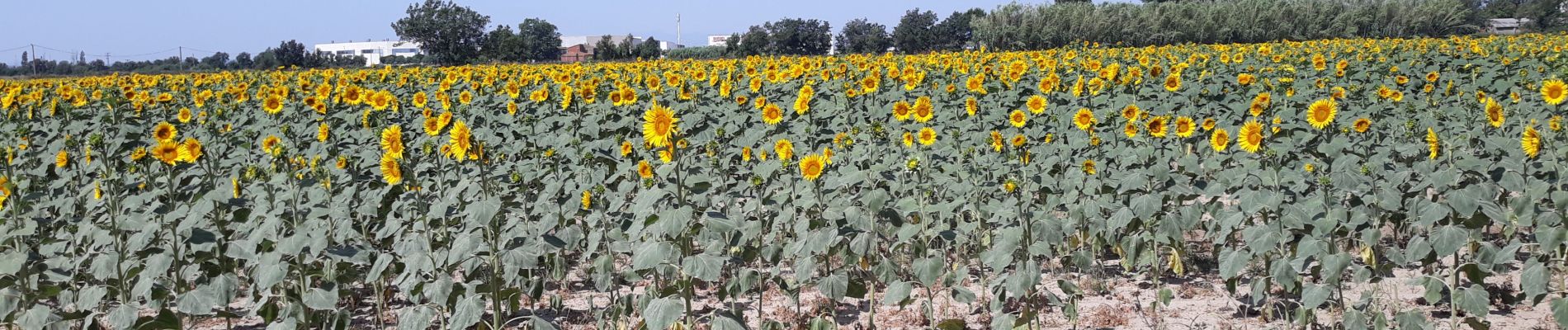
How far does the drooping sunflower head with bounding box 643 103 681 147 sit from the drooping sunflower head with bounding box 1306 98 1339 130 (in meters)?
4.01

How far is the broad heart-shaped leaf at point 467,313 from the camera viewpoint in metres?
3.58

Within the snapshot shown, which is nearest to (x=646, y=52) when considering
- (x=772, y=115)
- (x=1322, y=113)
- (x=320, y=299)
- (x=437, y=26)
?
(x=772, y=115)

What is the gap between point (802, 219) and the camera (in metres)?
A: 4.51

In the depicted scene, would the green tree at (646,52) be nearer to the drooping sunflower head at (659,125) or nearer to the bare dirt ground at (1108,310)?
the bare dirt ground at (1108,310)

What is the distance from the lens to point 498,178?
6.38 m

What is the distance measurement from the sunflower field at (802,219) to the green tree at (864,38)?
2513 centimetres

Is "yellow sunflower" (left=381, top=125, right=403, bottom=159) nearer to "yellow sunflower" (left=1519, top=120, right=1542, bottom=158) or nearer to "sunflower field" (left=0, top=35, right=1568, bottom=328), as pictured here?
"sunflower field" (left=0, top=35, right=1568, bottom=328)

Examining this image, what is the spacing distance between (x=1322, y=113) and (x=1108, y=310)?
216 cm

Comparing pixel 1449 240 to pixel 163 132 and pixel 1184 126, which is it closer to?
pixel 1184 126

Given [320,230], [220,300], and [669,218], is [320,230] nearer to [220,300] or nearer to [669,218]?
[220,300]

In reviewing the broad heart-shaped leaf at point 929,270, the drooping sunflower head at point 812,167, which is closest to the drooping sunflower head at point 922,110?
the drooping sunflower head at point 812,167

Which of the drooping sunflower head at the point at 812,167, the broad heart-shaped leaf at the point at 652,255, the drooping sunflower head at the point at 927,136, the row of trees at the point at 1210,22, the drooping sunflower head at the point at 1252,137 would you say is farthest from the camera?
the row of trees at the point at 1210,22

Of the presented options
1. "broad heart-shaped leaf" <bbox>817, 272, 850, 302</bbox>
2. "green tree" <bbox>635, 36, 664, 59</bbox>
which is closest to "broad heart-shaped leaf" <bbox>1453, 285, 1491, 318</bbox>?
"broad heart-shaped leaf" <bbox>817, 272, 850, 302</bbox>

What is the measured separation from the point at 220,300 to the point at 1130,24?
30.2 metres
